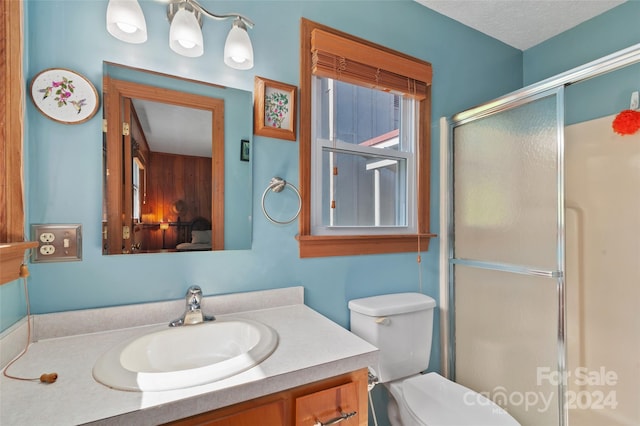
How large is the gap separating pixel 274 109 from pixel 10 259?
0.97m

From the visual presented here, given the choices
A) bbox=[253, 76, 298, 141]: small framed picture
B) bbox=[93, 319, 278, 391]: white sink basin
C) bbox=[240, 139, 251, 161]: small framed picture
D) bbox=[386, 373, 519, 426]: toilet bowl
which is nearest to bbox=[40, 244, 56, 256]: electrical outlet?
bbox=[93, 319, 278, 391]: white sink basin

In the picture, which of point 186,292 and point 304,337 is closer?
point 304,337

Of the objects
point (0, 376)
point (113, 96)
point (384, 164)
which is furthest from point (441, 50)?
point (0, 376)

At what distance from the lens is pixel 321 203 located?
1438 millimetres

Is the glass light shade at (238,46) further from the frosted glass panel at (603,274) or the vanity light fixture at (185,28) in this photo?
the frosted glass panel at (603,274)

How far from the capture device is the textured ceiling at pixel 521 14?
1692 millimetres

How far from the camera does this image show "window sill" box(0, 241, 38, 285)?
2.31ft

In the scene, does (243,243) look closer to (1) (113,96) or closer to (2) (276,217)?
(2) (276,217)

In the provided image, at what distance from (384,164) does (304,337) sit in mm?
1056

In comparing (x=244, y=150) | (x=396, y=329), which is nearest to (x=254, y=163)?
(x=244, y=150)

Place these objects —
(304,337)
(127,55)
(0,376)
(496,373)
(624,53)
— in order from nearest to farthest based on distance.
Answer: (0,376)
(304,337)
(127,55)
(624,53)
(496,373)

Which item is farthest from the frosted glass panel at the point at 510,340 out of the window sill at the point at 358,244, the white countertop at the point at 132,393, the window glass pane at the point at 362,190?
the white countertop at the point at 132,393

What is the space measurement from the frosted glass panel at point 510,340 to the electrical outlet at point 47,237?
6.16ft

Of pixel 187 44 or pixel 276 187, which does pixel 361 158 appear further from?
pixel 187 44
